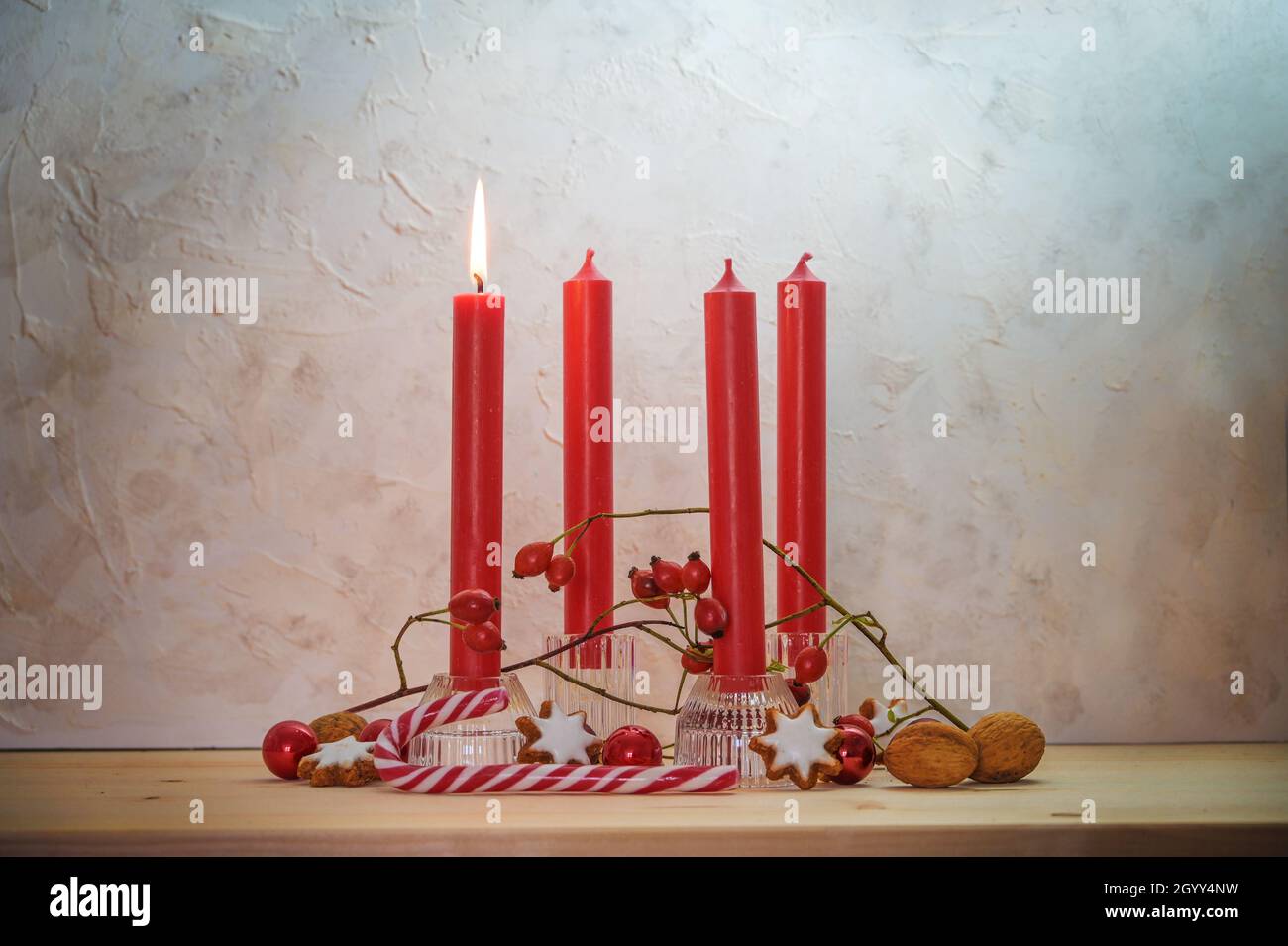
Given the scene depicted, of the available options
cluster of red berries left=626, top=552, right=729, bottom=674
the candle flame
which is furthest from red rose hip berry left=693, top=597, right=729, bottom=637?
the candle flame

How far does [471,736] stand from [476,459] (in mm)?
157

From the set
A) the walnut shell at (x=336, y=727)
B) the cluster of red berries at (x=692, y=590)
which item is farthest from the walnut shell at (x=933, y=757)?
the walnut shell at (x=336, y=727)

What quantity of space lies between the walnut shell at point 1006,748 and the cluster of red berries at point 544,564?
0.82ft

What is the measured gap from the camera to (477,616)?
0.69m

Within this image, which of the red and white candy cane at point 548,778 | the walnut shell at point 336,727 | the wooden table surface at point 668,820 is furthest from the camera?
the walnut shell at point 336,727

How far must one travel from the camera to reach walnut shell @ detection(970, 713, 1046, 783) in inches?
27.9

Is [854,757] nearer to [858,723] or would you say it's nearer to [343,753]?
[858,723]

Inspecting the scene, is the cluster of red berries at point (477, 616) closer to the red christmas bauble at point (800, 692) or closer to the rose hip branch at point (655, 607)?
the rose hip branch at point (655, 607)

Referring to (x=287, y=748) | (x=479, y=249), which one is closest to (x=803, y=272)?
(x=479, y=249)

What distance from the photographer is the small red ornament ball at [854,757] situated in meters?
0.69

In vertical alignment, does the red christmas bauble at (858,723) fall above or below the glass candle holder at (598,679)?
below

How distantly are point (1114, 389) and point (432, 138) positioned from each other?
21.9 inches

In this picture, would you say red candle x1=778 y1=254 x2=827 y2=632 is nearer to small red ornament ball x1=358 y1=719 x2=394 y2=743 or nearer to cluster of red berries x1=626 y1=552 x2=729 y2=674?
cluster of red berries x1=626 y1=552 x2=729 y2=674

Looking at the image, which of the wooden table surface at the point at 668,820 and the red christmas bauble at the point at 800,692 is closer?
the wooden table surface at the point at 668,820
